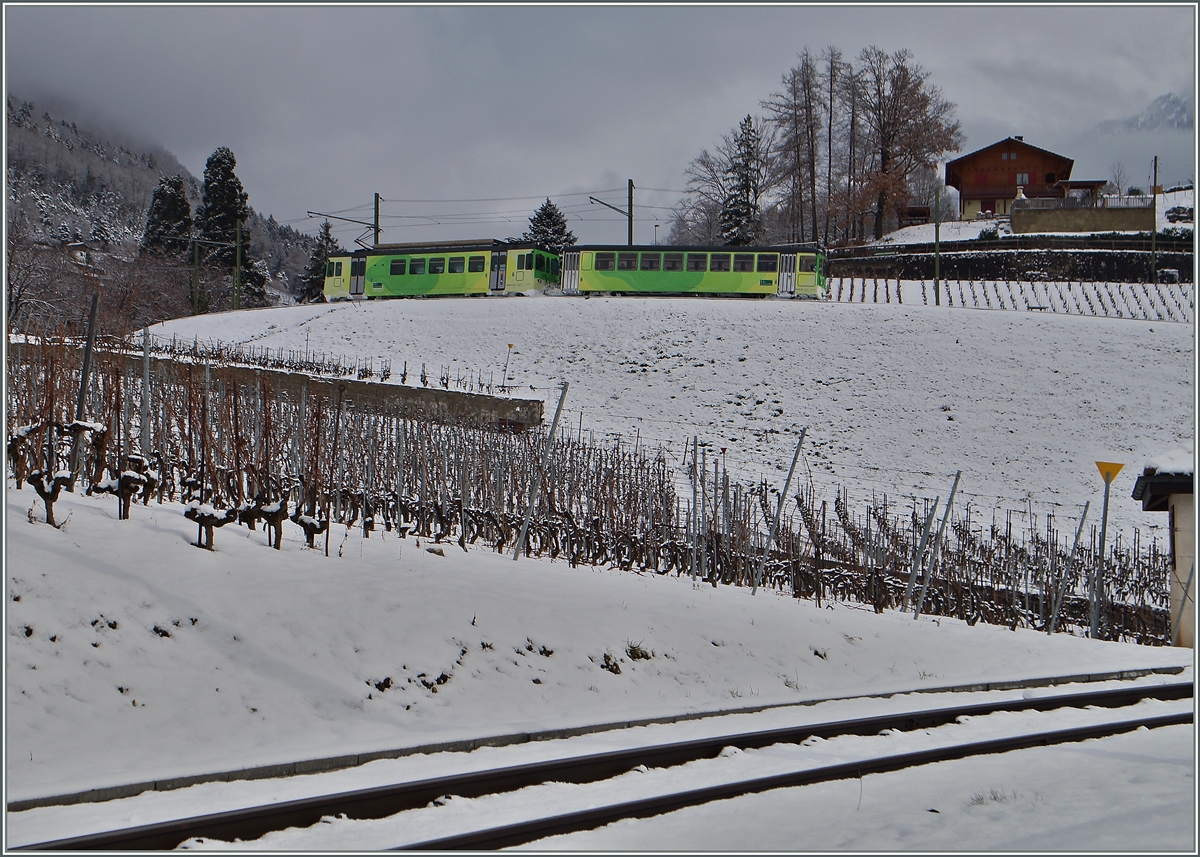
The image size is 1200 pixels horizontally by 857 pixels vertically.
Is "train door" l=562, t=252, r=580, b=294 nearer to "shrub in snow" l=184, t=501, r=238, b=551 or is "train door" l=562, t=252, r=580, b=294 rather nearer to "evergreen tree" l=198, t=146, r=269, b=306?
"evergreen tree" l=198, t=146, r=269, b=306

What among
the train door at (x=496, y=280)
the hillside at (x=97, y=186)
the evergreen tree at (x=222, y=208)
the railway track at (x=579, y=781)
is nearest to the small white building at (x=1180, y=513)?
the railway track at (x=579, y=781)

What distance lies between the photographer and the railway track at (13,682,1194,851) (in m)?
4.50

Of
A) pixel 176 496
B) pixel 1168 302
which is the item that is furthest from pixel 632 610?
pixel 1168 302

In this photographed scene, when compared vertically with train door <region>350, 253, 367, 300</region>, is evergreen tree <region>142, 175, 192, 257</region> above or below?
above

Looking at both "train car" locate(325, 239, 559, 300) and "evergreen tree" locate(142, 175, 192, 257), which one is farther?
"evergreen tree" locate(142, 175, 192, 257)

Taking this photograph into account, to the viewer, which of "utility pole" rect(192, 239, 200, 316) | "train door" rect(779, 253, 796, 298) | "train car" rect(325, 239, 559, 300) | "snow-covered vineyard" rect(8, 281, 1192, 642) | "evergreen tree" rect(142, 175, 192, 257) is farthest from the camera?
"evergreen tree" rect(142, 175, 192, 257)

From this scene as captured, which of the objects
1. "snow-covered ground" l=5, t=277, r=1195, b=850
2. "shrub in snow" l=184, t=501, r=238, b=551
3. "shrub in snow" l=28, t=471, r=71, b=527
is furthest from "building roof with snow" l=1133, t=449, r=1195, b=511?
"shrub in snow" l=28, t=471, r=71, b=527

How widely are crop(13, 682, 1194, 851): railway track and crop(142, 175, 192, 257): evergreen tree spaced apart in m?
59.3

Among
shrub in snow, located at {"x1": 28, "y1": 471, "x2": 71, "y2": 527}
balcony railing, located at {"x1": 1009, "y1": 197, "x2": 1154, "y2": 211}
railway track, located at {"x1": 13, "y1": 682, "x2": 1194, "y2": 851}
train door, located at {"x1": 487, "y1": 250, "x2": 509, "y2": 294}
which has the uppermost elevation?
balcony railing, located at {"x1": 1009, "y1": 197, "x2": 1154, "y2": 211}

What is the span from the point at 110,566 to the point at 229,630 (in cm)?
99

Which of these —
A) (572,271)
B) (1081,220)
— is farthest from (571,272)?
(1081,220)

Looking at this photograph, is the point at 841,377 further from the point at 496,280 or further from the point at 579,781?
the point at 579,781

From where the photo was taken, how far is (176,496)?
1138 centimetres

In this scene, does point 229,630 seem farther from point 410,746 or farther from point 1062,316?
point 1062,316
